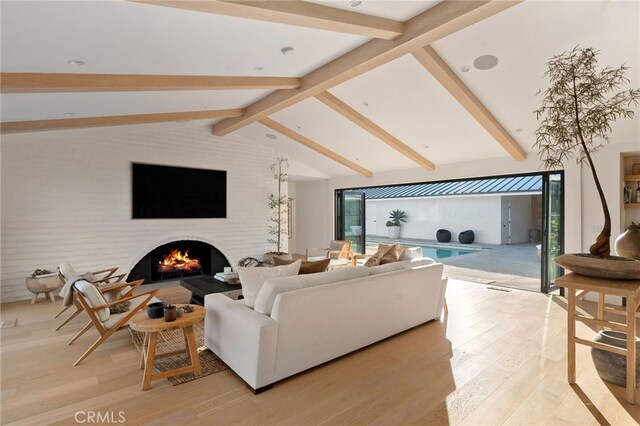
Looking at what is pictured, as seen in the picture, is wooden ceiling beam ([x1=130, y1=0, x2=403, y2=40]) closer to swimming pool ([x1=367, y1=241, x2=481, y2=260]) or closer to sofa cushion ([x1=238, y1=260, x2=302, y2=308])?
sofa cushion ([x1=238, y1=260, x2=302, y2=308])

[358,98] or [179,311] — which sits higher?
[358,98]

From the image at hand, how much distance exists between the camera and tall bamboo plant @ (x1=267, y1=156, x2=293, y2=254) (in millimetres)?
8672

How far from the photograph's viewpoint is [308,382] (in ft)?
9.17

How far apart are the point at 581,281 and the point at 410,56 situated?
302 cm

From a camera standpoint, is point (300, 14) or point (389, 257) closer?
point (300, 14)

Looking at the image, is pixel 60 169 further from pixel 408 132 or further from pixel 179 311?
pixel 408 132

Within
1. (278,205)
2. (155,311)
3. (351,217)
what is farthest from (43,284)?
(351,217)

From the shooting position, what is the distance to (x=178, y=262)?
24.2ft

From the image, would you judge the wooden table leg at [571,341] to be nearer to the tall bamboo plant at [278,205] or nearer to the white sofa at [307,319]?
the white sofa at [307,319]

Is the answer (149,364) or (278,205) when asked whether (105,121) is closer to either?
(149,364)

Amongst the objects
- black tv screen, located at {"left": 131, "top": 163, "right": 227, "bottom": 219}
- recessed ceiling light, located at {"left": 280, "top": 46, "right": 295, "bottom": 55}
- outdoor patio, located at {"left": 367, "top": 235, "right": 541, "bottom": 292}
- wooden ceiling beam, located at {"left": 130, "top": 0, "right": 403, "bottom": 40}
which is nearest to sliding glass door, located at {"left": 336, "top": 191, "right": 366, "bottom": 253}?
outdoor patio, located at {"left": 367, "top": 235, "right": 541, "bottom": 292}

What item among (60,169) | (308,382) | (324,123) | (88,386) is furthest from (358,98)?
(60,169)

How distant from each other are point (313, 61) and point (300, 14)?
5.34 feet

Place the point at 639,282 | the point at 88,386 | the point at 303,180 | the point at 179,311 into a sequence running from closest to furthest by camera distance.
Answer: the point at 639,282
the point at 88,386
the point at 179,311
the point at 303,180
